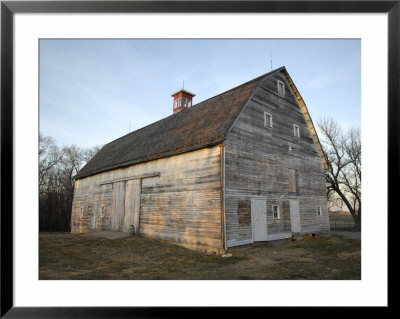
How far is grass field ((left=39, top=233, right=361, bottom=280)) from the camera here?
6027mm

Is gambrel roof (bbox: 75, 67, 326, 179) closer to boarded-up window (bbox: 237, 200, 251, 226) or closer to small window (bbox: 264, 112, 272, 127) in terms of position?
small window (bbox: 264, 112, 272, 127)

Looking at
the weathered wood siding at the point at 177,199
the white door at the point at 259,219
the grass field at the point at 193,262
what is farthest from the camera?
the white door at the point at 259,219

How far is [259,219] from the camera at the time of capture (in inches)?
489

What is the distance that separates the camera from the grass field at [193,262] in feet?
19.8

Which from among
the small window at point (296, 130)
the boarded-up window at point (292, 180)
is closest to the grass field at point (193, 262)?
the boarded-up window at point (292, 180)

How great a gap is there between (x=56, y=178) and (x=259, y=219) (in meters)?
12.8

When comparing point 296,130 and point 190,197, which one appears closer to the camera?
point 190,197

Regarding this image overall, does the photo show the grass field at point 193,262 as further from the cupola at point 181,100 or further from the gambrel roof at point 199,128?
the cupola at point 181,100

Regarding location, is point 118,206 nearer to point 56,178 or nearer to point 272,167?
point 56,178

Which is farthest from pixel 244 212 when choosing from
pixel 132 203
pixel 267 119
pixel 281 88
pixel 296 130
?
pixel 281 88

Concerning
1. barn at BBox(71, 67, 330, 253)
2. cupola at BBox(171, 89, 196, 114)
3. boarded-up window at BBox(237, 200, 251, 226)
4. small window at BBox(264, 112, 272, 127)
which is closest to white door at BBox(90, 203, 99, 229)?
barn at BBox(71, 67, 330, 253)

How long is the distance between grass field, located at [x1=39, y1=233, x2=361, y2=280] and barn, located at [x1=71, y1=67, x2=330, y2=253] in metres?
0.99

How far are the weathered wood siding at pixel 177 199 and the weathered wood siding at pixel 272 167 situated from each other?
0.69m

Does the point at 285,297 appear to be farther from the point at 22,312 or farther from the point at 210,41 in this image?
the point at 210,41
